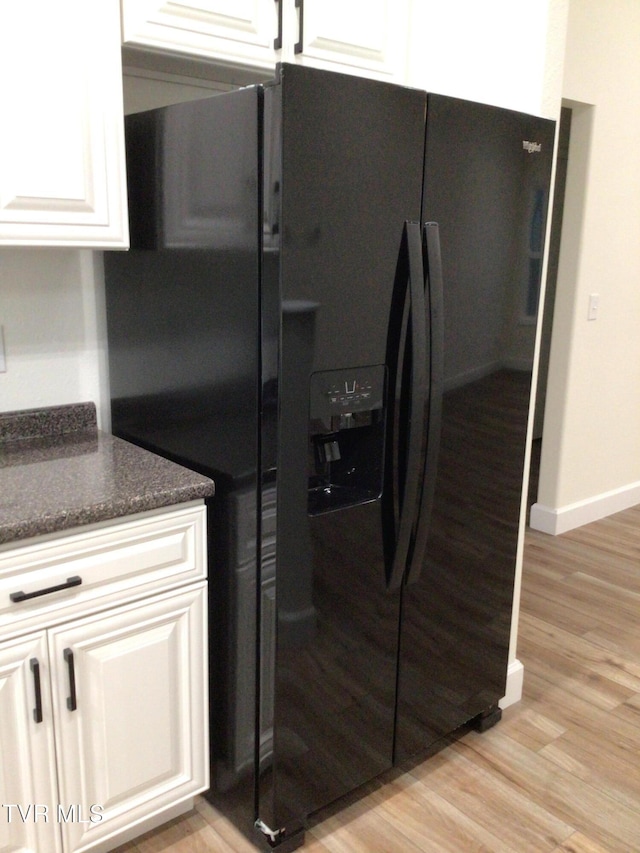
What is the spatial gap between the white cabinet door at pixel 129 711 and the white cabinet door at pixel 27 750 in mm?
26

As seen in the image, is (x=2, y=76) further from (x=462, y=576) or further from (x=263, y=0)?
(x=462, y=576)

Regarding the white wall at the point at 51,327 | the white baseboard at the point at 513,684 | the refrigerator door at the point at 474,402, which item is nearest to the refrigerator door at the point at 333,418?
the refrigerator door at the point at 474,402

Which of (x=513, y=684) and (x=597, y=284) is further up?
(x=597, y=284)

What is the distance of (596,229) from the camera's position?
142 inches

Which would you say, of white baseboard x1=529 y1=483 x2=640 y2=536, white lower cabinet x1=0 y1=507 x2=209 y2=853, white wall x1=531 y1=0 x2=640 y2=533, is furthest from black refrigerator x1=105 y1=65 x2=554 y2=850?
white baseboard x1=529 y1=483 x2=640 y2=536

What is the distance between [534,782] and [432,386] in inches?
45.8

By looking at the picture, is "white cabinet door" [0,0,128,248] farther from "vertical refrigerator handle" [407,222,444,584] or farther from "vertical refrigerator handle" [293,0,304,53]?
"vertical refrigerator handle" [407,222,444,584]

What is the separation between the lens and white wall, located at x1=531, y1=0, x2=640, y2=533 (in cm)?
339

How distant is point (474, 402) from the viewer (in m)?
1.91

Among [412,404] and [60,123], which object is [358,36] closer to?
[60,123]

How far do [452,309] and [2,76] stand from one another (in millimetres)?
1072

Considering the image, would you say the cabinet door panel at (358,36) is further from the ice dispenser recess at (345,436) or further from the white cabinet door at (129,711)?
the white cabinet door at (129,711)

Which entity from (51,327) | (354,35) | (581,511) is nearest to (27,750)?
(51,327)

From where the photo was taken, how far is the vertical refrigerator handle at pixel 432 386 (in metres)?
1.68
